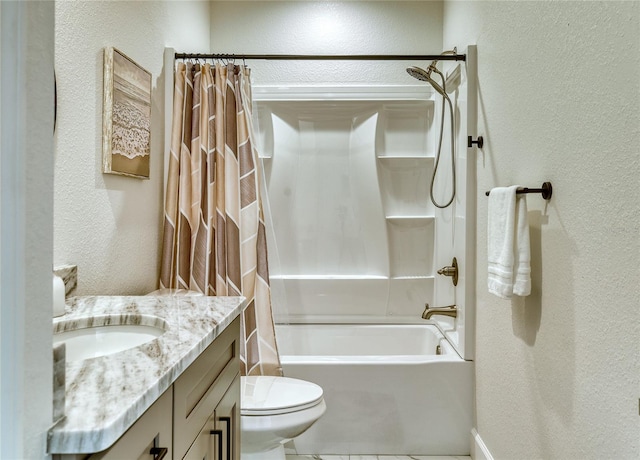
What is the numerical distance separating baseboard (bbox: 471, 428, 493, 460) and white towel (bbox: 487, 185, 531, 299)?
88 cm

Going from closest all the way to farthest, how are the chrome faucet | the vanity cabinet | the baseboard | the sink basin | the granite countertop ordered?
the granite countertop, the vanity cabinet, the sink basin, the baseboard, the chrome faucet

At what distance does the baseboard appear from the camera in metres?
1.89

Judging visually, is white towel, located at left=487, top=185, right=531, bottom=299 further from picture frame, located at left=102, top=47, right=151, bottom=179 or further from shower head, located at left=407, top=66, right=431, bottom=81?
picture frame, located at left=102, top=47, right=151, bottom=179

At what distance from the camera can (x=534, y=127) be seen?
4.75 feet

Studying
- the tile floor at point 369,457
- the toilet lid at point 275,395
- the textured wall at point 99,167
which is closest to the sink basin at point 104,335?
the textured wall at point 99,167

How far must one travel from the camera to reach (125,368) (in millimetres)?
722

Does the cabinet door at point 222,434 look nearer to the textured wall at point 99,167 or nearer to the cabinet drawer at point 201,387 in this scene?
the cabinet drawer at point 201,387

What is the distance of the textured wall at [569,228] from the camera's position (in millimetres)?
978

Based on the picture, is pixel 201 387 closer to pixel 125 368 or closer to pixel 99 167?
pixel 125 368

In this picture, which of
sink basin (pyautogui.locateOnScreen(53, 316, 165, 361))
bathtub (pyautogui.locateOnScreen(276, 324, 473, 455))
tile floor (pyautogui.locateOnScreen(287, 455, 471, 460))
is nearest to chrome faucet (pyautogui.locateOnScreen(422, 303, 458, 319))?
bathtub (pyautogui.locateOnScreen(276, 324, 473, 455))

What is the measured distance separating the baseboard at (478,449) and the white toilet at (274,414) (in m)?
0.81

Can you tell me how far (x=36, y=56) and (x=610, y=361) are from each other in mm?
1281

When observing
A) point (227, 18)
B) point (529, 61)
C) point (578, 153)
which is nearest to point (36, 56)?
point (578, 153)

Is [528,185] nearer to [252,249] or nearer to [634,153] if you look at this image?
[634,153]
